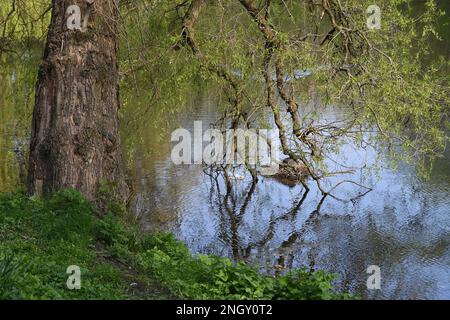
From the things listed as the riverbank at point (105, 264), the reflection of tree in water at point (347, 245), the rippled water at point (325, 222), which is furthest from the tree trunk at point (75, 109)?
the reflection of tree in water at point (347, 245)

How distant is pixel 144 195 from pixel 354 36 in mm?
5398

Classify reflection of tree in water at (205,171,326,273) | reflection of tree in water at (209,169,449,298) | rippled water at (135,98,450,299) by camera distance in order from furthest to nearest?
1. reflection of tree in water at (205,171,326,273)
2. rippled water at (135,98,450,299)
3. reflection of tree in water at (209,169,449,298)

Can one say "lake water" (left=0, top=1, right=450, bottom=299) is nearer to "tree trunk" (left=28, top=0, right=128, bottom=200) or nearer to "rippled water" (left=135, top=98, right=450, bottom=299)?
"rippled water" (left=135, top=98, right=450, bottom=299)

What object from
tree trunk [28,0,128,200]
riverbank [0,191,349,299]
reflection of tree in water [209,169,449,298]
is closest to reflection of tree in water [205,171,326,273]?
reflection of tree in water [209,169,449,298]

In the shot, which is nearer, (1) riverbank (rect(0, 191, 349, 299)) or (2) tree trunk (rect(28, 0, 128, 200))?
(1) riverbank (rect(0, 191, 349, 299))

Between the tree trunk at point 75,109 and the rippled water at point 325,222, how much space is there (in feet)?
9.76

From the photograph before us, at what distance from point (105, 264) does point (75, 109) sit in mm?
2313

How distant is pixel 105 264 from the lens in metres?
6.04

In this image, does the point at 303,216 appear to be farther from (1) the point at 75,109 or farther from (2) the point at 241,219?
(1) the point at 75,109

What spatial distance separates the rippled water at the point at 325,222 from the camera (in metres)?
9.16

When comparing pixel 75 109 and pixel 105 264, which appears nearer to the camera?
pixel 105 264

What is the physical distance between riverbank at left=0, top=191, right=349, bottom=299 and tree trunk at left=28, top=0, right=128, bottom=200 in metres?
0.36

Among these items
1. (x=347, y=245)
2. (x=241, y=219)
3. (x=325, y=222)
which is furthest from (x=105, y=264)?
(x=325, y=222)

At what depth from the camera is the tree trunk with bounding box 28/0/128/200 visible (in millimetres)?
7508
